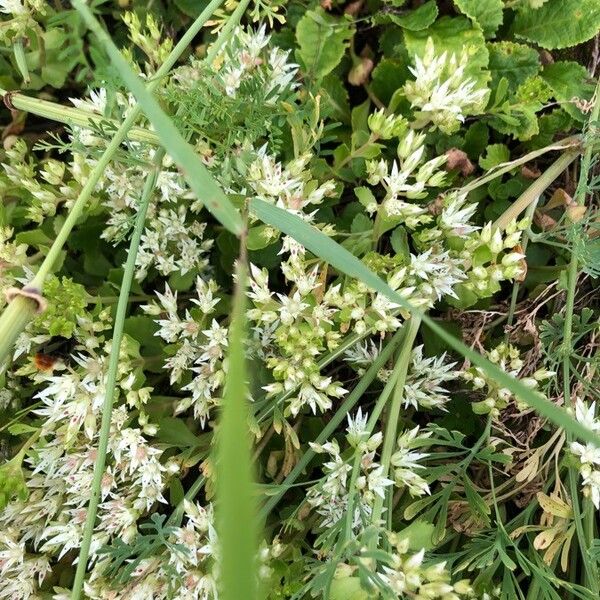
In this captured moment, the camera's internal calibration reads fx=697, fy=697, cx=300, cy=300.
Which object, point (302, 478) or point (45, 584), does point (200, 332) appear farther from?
point (45, 584)

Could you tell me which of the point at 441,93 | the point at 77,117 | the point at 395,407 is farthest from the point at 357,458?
the point at 77,117

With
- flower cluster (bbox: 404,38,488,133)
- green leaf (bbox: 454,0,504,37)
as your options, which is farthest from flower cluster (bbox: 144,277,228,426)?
green leaf (bbox: 454,0,504,37)

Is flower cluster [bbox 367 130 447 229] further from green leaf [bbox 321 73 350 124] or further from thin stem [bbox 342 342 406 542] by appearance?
green leaf [bbox 321 73 350 124]

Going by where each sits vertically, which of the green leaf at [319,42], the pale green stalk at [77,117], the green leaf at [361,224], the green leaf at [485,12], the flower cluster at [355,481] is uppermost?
the pale green stalk at [77,117]

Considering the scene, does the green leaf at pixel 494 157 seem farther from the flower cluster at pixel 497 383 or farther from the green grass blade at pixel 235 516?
the green grass blade at pixel 235 516

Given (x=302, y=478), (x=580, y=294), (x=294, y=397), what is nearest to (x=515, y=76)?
(x=580, y=294)

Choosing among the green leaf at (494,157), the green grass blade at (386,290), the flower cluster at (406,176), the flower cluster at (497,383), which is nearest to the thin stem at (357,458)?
the flower cluster at (497,383)
